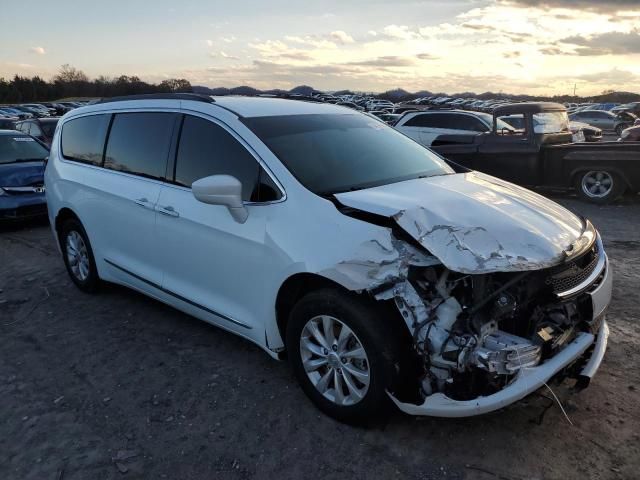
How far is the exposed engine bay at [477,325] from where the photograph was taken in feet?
9.13

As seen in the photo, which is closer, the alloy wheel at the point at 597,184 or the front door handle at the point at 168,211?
the front door handle at the point at 168,211

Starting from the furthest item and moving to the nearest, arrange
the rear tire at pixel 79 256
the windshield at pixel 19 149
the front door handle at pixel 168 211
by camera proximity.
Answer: the windshield at pixel 19 149 < the rear tire at pixel 79 256 < the front door handle at pixel 168 211

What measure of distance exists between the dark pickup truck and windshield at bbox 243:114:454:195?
6285 mm

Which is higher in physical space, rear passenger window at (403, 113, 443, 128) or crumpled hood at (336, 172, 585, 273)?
crumpled hood at (336, 172, 585, 273)

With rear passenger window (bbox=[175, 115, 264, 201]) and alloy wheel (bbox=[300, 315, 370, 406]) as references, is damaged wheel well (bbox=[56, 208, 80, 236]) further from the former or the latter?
alloy wheel (bbox=[300, 315, 370, 406])

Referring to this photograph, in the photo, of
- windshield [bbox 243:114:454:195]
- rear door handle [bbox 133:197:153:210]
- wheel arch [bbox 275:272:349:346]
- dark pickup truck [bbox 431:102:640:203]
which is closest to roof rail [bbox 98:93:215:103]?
windshield [bbox 243:114:454:195]

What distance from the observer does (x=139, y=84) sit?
83938 mm

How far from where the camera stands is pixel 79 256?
5594 mm

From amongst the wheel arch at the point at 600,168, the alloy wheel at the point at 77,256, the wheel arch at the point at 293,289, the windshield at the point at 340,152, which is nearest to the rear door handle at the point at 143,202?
the windshield at the point at 340,152

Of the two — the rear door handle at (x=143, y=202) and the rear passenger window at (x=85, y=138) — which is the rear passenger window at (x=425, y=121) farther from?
the rear door handle at (x=143, y=202)

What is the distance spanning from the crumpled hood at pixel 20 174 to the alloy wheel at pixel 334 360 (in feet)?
24.2

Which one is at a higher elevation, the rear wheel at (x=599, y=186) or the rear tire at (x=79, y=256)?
the rear tire at (x=79, y=256)

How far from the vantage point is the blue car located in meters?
8.62

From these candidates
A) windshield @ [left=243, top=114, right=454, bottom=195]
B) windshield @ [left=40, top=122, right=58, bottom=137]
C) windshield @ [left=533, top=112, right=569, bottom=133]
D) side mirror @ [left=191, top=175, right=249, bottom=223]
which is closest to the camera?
side mirror @ [left=191, top=175, right=249, bottom=223]
